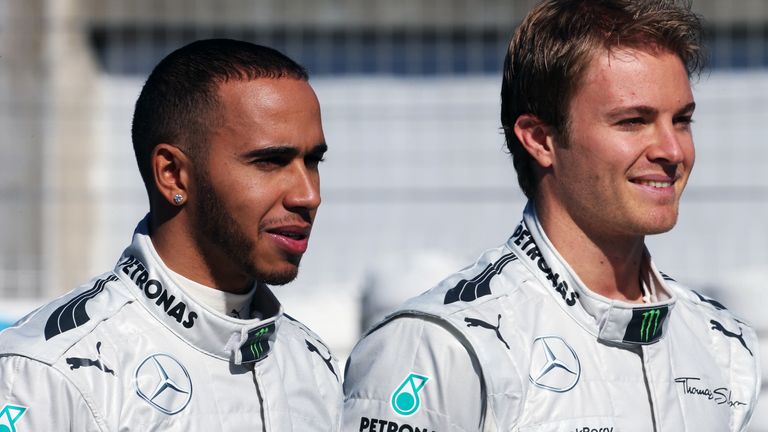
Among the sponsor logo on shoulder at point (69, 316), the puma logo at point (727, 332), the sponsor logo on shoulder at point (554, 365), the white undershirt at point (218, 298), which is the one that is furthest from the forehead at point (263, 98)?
the puma logo at point (727, 332)

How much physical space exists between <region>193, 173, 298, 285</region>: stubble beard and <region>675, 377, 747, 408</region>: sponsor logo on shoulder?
3.23 ft

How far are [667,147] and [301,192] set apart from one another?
86 centimetres

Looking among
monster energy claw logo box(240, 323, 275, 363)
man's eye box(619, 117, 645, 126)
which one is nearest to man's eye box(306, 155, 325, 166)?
monster energy claw logo box(240, 323, 275, 363)

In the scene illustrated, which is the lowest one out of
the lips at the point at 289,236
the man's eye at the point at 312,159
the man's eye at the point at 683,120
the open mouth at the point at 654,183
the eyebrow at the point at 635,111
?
the lips at the point at 289,236

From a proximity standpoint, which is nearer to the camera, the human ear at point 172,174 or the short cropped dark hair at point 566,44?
the human ear at point 172,174

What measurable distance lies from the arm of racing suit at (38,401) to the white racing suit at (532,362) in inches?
28.5

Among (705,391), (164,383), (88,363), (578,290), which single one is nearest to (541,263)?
(578,290)

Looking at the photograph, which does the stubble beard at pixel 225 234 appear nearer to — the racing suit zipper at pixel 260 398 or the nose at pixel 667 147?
the racing suit zipper at pixel 260 398

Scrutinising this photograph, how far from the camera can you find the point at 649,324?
10.1 ft

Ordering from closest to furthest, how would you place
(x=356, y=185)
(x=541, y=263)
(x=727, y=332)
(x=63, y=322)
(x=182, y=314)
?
(x=63, y=322)
(x=182, y=314)
(x=541, y=263)
(x=727, y=332)
(x=356, y=185)

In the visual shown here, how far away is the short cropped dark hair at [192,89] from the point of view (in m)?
2.86

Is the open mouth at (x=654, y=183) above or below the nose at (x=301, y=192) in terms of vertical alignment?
below

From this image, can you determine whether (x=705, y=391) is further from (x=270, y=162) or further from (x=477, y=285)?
(x=270, y=162)

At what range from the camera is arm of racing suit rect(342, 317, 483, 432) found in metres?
2.87
